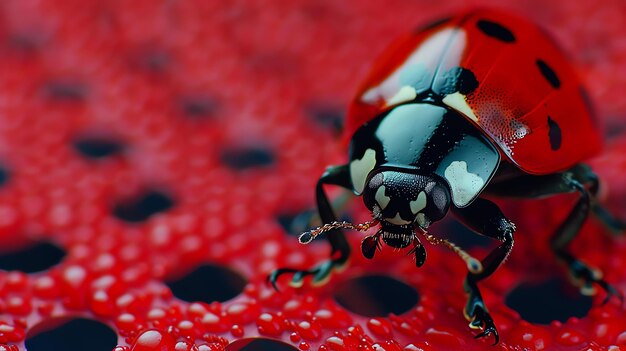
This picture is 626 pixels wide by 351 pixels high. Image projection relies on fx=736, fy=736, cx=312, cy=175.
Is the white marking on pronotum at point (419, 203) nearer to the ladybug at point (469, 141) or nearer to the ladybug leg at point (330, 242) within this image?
the ladybug at point (469, 141)

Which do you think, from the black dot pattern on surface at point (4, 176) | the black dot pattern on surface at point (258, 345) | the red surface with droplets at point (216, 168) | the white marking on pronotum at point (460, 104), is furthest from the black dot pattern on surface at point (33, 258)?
the white marking on pronotum at point (460, 104)

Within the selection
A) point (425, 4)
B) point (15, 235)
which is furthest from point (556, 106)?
point (15, 235)

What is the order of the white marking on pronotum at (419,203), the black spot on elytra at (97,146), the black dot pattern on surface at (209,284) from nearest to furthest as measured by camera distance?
the white marking on pronotum at (419,203)
the black dot pattern on surface at (209,284)
the black spot on elytra at (97,146)

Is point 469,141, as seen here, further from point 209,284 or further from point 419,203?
point 209,284

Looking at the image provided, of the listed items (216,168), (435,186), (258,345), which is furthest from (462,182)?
(216,168)

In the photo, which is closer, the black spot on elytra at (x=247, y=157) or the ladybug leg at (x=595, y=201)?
the ladybug leg at (x=595, y=201)

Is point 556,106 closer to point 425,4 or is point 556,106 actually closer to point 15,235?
point 425,4
